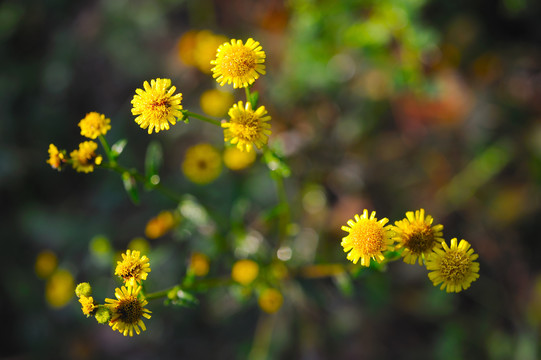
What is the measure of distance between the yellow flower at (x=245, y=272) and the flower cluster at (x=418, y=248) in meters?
0.79

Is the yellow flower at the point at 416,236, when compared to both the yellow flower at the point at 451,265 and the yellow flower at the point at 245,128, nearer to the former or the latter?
the yellow flower at the point at 451,265

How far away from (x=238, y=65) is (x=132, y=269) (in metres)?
0.96

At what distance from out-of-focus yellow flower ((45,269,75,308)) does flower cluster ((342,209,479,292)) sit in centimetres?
217

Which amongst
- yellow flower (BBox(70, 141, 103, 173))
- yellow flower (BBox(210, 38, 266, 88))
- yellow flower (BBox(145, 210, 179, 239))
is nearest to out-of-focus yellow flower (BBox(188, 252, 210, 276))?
yellow flower (BBox(145, 210, 179, 239))

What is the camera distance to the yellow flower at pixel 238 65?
1.92 m

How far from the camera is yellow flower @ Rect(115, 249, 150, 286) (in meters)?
1.90

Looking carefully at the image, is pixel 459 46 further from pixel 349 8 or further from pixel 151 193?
pixel 151 193

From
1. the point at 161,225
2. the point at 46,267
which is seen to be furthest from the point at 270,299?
the point at 46,267

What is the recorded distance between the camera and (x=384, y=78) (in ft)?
12.7

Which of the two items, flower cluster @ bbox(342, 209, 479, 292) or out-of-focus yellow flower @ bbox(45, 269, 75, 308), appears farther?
out-of-focus yellow flower @ bbox(45, 269, 75, 308)

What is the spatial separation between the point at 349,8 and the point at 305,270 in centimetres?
188

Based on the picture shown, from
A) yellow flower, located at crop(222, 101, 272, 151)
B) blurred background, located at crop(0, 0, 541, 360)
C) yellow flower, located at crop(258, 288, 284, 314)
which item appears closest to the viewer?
yellow flower, located at crop(222, 101, 272, 151)

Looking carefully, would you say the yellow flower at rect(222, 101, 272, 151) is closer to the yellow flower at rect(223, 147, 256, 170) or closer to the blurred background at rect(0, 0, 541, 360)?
the yellow flower at rect(223, 147, 256, 170)

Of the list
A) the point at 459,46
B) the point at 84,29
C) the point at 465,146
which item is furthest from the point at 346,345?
the point at 84,29
